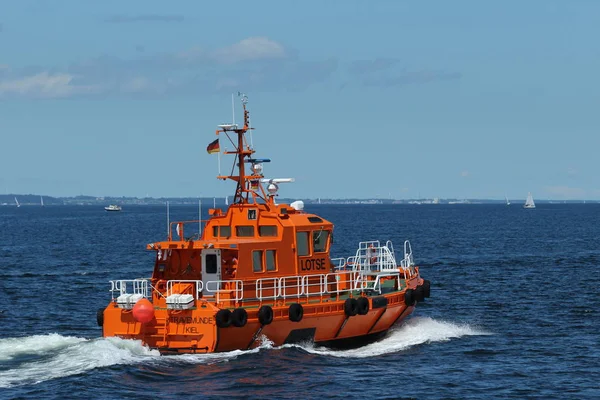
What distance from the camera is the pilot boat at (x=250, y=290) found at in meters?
24.5

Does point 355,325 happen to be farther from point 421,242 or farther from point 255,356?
point 421,242

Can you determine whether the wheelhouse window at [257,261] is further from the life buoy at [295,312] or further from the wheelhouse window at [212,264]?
the life buoy at [295,312]

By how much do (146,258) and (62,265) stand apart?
523 cm

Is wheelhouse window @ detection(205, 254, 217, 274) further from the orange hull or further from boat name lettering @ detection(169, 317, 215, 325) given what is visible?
boat name lettering @ detection(169, 317, 215, 325)

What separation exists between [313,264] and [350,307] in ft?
6.09

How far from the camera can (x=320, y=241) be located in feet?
91.0

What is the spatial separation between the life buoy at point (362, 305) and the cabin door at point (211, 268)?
12.2ft

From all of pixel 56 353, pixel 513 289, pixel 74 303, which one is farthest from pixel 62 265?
pixel 56 353

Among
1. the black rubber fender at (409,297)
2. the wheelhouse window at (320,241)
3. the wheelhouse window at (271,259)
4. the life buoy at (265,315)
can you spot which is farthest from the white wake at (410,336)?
the wheelhouse window at (320,241)

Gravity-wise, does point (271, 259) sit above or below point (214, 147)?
below

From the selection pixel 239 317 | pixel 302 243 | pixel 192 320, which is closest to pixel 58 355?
pixel 192 320

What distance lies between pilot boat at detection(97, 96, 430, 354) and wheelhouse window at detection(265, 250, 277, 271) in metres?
0.03

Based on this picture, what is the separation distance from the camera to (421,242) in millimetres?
77375

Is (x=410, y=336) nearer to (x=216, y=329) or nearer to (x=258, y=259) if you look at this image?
(x=258, y=259)
